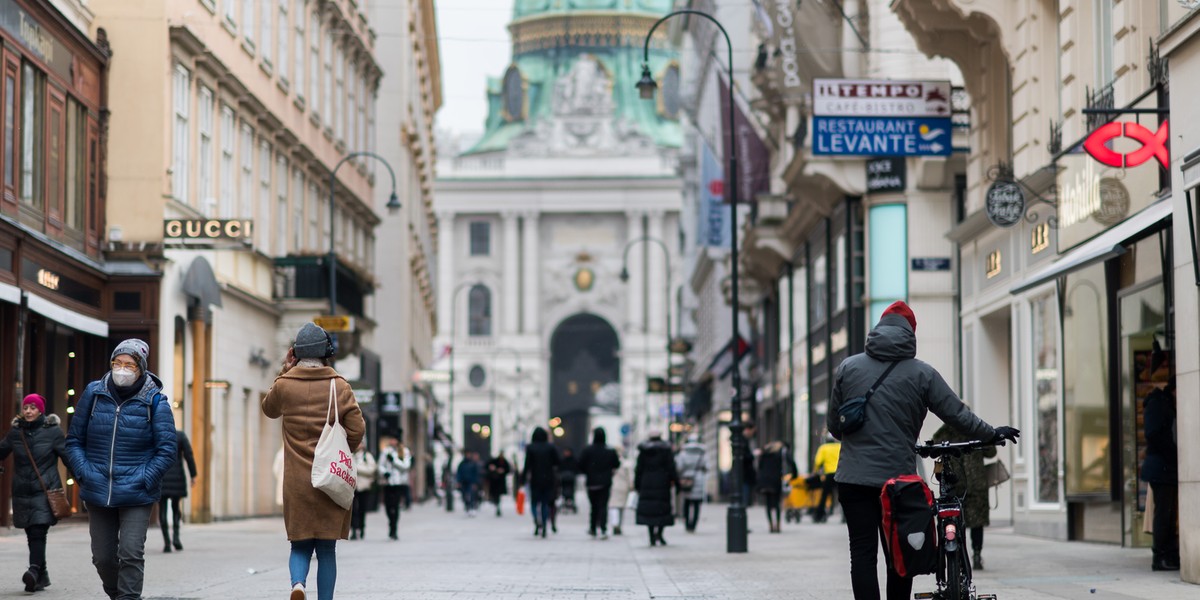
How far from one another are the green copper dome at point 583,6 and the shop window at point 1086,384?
390 ft

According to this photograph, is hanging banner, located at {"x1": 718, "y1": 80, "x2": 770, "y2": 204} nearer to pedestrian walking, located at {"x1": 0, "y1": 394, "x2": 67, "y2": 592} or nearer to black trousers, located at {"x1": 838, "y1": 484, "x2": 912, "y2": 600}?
pedestrian walking, located at {"x1": 0, "y1": 394, "x2": 67, "y2": 592}

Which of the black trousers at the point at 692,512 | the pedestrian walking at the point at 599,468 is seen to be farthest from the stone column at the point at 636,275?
the pedestrian walking at the point at 599,468

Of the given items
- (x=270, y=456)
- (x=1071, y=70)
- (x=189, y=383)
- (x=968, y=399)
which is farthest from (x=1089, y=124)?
(x=270, y=456)

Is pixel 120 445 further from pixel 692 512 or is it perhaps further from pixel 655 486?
pixel 692 512

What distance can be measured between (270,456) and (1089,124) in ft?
80.1

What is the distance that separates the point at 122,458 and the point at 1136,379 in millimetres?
11201

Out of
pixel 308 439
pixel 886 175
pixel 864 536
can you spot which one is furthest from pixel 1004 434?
pixel 886 175

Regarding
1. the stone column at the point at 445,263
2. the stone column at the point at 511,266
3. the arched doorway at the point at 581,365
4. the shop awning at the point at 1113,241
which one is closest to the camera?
the shop awning at the point at 1113,241

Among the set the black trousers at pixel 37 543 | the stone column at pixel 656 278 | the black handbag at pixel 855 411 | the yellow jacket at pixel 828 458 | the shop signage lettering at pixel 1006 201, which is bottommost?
the black trousers at pixel 37 543

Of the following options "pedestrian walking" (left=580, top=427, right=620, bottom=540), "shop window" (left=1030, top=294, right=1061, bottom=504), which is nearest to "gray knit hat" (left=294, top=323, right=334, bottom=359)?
"shop window" (left=1030, top=294, right=1061, bottom=504)

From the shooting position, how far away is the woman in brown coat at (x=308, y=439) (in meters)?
10.7

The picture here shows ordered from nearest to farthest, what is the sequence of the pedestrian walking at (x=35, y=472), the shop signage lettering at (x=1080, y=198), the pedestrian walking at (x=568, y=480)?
the pedestrian walking at (x=35, y=472), the shop signage lettering at (x=1080, y=198), the pedestrian walking at (x=568, y=480)

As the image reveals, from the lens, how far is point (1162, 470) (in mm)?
16094

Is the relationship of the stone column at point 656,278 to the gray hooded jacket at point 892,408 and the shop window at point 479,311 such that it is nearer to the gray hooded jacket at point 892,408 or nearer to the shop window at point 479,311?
the shop window at point 479,311
